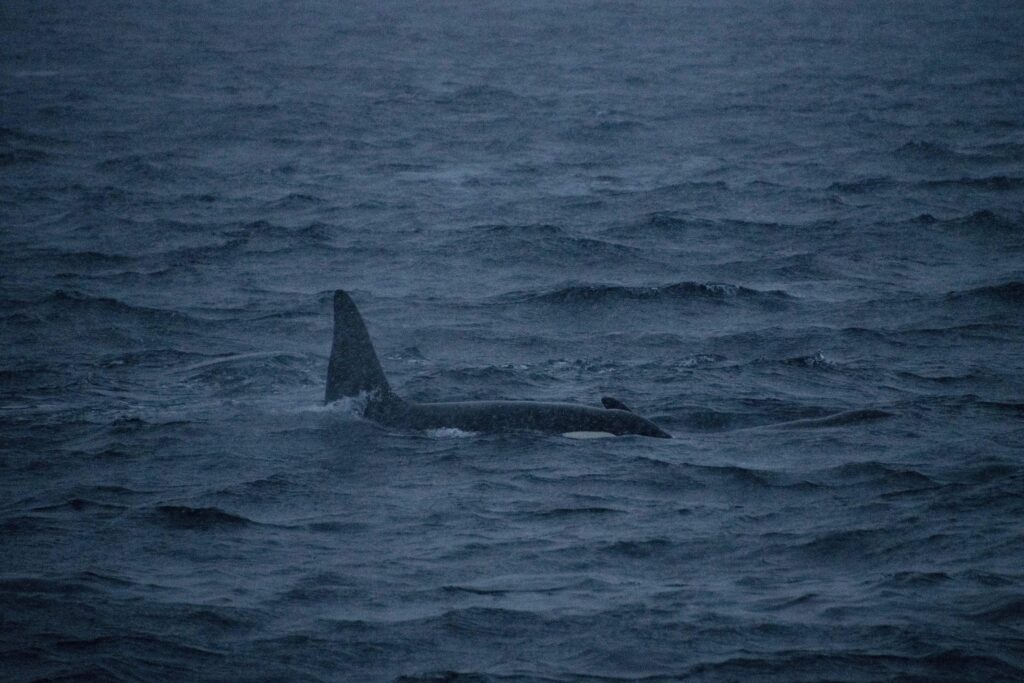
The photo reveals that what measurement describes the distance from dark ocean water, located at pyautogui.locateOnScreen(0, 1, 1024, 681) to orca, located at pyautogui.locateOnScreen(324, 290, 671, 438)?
12.1 inches

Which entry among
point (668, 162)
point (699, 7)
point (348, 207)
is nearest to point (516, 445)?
point (348, 207)

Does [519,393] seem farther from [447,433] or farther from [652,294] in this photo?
[652,294]

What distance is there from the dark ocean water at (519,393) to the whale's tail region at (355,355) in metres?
0.58

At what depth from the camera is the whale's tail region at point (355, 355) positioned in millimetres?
15133

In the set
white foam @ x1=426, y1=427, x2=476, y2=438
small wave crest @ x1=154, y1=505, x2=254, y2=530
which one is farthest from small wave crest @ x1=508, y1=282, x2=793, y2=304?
small wave crest @ x1=154, y1=505, x2=254, y2=530

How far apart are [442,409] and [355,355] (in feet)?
3.77

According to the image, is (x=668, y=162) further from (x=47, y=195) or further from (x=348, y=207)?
(x=47, y=195)

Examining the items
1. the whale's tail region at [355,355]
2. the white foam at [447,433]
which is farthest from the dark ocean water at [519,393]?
the whale's tail region at [355,355]

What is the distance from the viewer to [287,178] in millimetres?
35156

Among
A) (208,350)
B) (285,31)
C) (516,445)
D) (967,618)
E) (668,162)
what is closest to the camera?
(967,618)

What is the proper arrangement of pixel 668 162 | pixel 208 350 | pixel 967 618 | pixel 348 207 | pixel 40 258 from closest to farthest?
pixel 967 618 < pixel 208 350 < pixel 40 258 < pixel 348 207 < pixel 668 162

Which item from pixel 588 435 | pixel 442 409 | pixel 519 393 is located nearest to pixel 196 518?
pixel 442 409

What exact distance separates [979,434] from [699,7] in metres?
112

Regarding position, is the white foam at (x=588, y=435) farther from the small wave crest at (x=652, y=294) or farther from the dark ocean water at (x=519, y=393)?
the small wave crest at (x=652, y=294)
